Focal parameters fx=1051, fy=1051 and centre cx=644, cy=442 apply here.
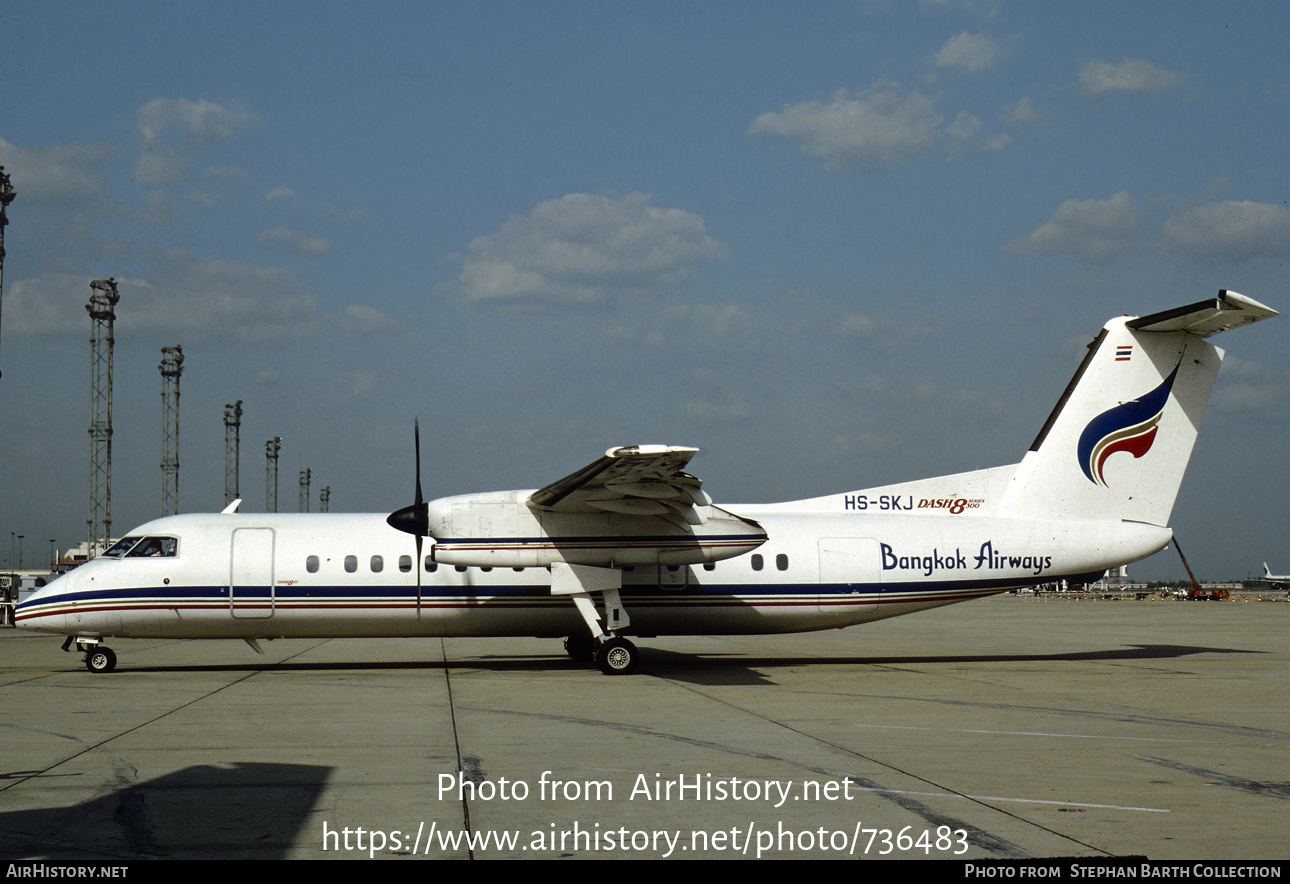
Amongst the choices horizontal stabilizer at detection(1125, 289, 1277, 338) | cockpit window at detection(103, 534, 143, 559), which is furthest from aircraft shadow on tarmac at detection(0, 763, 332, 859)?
horizontal stabilizer at detection(1125, 289, 1277, 338)

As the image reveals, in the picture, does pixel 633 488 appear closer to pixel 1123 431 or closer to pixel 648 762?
pixel 648 762

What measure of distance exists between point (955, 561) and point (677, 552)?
478 cm

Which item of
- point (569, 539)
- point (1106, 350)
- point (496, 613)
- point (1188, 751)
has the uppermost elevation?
point (1106, 350)

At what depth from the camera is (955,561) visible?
17281mm

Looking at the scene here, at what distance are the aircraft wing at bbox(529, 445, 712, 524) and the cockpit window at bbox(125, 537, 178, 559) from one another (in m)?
6.07

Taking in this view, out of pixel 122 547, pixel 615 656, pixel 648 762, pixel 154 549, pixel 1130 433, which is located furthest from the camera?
pixel 1130 433

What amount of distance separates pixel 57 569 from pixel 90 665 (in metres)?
35.4

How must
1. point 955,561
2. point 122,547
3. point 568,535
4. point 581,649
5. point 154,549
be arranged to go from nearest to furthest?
point 568,535 → point 154,549 → point 122,547 → point 955,561 → point 581,649

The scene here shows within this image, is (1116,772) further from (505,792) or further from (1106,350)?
(1106,350)

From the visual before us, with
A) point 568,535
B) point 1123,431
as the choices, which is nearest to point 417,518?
point 568,535

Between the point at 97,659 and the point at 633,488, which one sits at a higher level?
the point at 633,488

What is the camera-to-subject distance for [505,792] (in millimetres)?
7441
